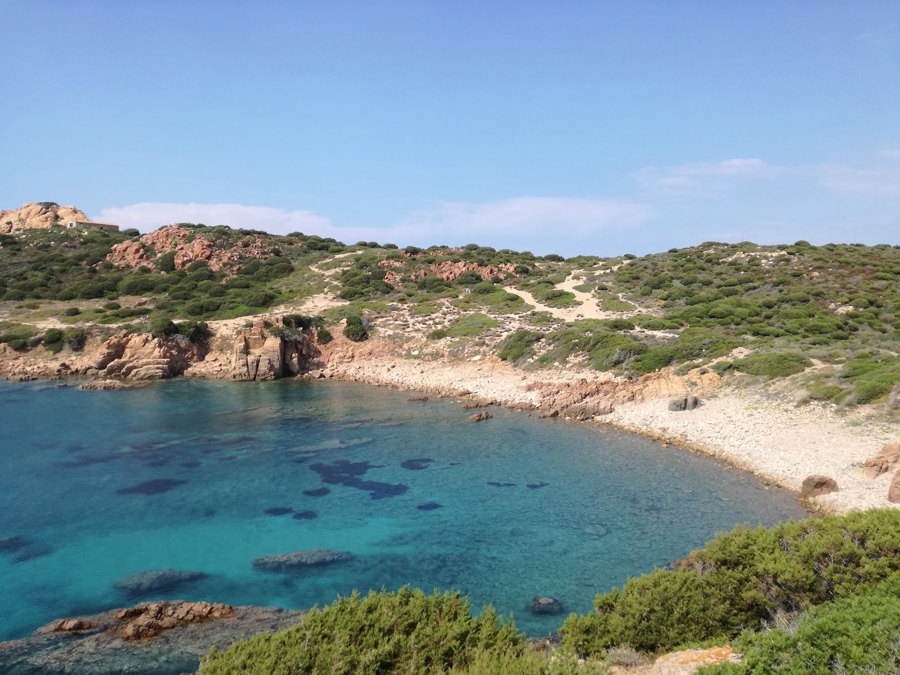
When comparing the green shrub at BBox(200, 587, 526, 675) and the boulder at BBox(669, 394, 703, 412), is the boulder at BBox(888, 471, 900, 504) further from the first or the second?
the green shrub at BBox(200, 587, 526, 675)

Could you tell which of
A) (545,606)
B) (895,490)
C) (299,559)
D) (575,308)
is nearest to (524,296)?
(575,308)

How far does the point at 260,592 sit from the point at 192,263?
223ft

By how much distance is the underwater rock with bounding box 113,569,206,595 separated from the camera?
15.4 metres

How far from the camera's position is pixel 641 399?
34.7m

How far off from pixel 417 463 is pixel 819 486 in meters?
16.9

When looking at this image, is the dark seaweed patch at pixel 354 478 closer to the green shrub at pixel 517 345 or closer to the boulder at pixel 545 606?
the boulder at pixel 545 606

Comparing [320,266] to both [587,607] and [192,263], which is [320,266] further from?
[587,607]

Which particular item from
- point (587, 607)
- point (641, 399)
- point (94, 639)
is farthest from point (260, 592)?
point (641, 399)

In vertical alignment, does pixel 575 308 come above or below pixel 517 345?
above

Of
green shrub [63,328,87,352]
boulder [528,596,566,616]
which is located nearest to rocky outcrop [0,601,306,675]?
boulder [528,596,566,616]

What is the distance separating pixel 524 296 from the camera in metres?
64.9

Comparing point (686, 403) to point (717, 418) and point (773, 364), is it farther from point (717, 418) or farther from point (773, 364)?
point (773, 364)

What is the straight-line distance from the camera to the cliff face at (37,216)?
9806 cm

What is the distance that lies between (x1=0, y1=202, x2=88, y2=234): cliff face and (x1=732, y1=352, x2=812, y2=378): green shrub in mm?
110870
